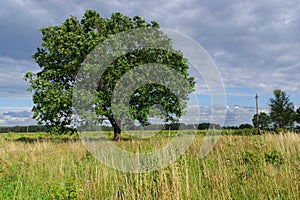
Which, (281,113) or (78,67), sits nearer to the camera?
(78,67)

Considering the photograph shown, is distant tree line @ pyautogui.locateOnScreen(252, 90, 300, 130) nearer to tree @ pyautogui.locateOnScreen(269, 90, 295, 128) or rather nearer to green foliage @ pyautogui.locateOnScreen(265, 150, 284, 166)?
tree @ pyautogui.locateOnScreen(269, 90, 295, 128)

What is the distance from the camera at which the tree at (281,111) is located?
55.8 m

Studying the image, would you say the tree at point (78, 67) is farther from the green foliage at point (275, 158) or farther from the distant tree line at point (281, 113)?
the distant tree line at point (281, 113)

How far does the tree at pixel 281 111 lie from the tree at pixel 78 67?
45958mm

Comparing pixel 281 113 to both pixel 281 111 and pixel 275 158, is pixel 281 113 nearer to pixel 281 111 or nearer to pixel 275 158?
pixel 281 111

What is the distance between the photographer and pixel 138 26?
61.6ft

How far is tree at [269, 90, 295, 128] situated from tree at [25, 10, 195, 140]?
45958 millimetres

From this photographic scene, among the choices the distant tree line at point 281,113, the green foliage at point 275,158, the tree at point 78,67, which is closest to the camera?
the green foliage at point 275,158

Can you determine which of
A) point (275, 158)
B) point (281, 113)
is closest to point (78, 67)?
point (275, 158)

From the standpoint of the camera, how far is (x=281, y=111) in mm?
56812

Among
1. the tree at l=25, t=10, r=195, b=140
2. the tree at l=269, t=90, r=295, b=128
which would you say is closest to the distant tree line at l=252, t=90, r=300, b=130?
the tree at l=269, t=90, r=295, b=128

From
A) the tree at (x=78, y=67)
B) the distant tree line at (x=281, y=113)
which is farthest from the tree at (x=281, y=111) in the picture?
the tree at (x=78, y=67)

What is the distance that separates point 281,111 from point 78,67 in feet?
174

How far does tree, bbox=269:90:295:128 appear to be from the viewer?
5578 centimetres
